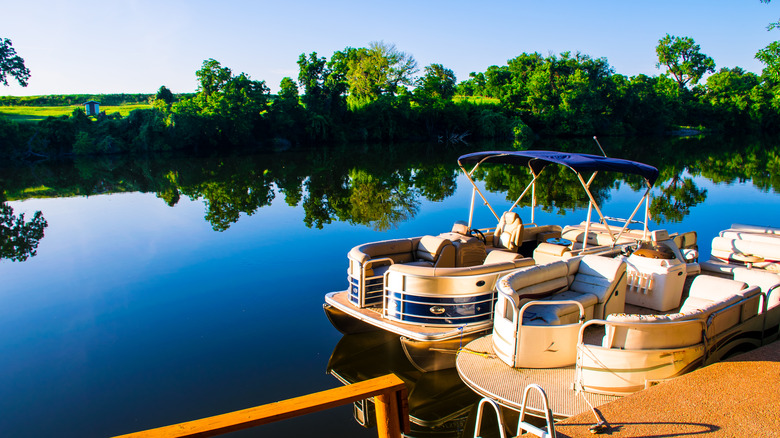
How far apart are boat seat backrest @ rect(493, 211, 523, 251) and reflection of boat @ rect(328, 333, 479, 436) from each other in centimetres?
295

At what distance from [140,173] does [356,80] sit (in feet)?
114

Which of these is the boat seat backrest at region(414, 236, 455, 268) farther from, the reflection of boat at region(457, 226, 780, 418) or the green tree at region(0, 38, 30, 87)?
the green tree at region(0, 38, 30, 87)

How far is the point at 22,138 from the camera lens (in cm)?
4722

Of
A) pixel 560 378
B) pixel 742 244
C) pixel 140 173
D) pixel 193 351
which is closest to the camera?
pixel 560 378

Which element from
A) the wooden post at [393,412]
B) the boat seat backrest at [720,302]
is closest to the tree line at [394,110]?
the boat seat backrest at [720,302]

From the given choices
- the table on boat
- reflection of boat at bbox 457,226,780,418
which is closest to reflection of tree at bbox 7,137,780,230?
reflection of boat at bbox 457,226,780,418

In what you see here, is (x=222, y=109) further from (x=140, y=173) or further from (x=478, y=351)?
(x=478, y=351)

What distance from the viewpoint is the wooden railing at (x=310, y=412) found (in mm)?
2701

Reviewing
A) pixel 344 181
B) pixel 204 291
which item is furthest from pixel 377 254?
pixel 344 181

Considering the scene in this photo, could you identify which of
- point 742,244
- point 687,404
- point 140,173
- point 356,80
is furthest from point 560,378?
point 356,80

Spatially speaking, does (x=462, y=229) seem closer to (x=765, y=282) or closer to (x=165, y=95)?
(x=765, y=282)

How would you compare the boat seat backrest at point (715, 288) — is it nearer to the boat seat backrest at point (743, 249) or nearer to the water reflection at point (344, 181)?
the boat seat backrest at point (743, 249)

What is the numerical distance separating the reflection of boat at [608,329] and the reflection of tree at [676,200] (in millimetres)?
12843

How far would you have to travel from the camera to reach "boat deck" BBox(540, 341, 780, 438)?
4531mm
